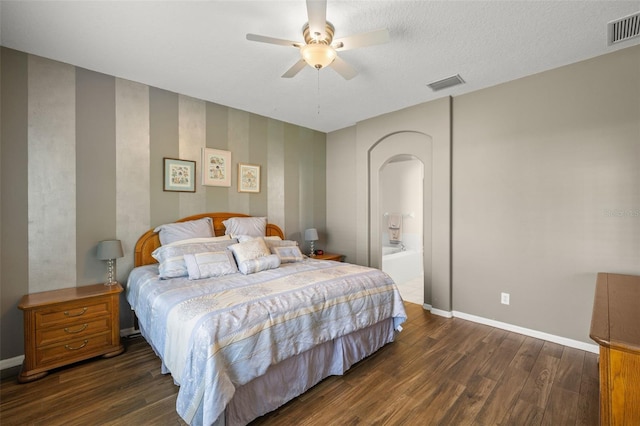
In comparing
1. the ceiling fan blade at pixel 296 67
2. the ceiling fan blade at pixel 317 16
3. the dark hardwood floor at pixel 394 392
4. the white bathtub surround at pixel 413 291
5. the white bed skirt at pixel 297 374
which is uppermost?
the ceiling fan blade at pixel 317 16

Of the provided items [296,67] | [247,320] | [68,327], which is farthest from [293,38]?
[68,327]

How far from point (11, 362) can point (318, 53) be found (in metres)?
3.62

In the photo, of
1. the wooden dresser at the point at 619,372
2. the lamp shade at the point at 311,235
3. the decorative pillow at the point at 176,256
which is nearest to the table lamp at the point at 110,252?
the decorative pillow at the point at 176,256

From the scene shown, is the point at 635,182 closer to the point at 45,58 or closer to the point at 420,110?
the point at 420,110

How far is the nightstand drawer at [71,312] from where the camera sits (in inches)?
89.1

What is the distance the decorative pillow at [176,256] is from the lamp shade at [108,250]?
12.4 inches

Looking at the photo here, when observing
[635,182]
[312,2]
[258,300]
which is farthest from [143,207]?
[635,182]

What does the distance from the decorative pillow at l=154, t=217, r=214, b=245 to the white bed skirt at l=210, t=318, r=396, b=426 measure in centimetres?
194

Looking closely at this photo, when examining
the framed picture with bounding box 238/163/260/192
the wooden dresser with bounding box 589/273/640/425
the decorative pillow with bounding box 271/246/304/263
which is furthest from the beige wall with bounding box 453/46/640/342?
the framed picture with bounding box 238/163/260/192

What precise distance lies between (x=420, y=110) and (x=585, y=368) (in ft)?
10.4

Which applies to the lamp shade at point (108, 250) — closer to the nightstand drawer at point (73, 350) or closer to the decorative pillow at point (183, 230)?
the decorative pillow at point (183, 230)

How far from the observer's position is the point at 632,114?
246 centimetres

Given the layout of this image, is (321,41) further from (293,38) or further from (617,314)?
(617,314)

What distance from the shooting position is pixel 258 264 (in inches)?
112
